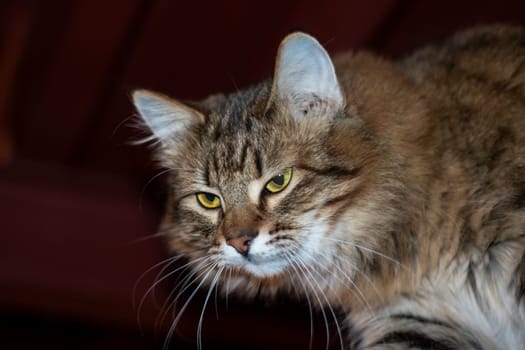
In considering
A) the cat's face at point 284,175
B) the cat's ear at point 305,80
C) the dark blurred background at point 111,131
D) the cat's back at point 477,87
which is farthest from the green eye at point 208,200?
the cat's back at point 477,87

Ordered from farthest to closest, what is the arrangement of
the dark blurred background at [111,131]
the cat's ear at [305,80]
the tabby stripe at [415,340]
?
the dark blurred background at [111,131], the tabby stripe at [415,340], the cat's ear at [305,80]

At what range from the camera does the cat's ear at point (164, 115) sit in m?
1.46

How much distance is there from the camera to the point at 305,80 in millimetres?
1334

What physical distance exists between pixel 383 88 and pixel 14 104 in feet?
4.81

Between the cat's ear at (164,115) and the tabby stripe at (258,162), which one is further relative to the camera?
the cat's ear at (164,115)

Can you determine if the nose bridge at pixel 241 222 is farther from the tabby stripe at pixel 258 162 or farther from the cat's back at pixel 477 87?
the cat's back at pixel 477 87

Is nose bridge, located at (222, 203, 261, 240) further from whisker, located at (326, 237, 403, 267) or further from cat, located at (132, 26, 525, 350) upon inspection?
whisker, located at (326, 237, 403, 267)

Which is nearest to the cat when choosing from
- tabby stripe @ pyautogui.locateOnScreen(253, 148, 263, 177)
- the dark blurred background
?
tabby stripe @ pyautogui.locateOnScreen(253, 148, 263, 177)

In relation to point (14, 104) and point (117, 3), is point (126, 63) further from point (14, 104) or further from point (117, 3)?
point (14, 104)

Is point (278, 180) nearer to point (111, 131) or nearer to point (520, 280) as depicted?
point (520, 280)

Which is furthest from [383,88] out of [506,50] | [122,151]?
[122,151]

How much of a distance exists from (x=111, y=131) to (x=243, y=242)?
1207 mm

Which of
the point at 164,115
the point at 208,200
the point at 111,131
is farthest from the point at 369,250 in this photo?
the point at 111,131

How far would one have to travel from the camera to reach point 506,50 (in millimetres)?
1447
